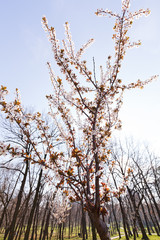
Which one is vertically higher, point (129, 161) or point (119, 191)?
point (129, 161)

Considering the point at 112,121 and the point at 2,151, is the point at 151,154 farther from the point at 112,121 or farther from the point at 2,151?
the point at 2,151

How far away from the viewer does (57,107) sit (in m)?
3.77

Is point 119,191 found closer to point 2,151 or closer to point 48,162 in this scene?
point 48,162

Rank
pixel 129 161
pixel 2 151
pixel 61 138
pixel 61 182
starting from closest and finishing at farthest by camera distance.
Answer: pixel 2 151 → pixel 61 182 → pixel 61 138 → pixel 129 161

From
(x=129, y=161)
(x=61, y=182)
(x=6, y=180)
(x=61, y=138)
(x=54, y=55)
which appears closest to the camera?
(x=61, y=182)

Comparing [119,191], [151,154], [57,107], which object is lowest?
[119,191]

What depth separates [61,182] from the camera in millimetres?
2994

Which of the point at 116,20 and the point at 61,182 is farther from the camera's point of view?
the point at 116,20

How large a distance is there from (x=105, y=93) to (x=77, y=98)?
30.9 inches

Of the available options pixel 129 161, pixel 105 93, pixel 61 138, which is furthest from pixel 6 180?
pixel 105 93

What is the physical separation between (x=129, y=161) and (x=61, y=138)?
1578 centimetres

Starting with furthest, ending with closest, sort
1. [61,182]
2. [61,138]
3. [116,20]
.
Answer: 1. [61,138]
2. [116,20]
3. [61,182]

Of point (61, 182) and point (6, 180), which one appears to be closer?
point (61, 182)

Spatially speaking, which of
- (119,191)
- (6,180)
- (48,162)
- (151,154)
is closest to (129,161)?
(151,154)
